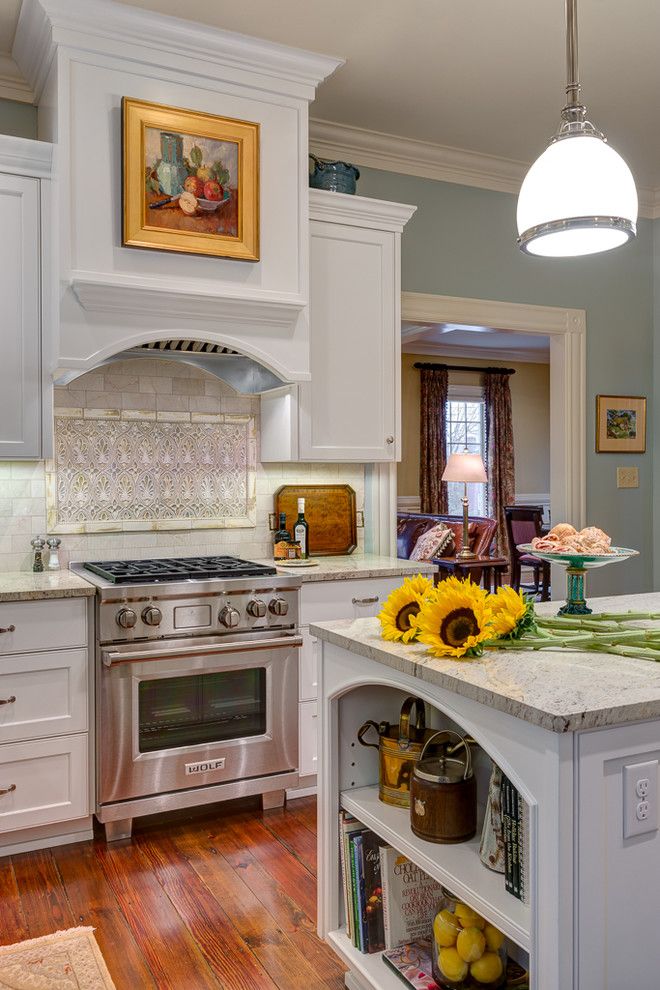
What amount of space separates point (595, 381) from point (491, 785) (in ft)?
12.0

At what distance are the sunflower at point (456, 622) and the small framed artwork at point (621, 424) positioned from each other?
3.47 metres

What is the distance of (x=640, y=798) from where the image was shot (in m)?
1.38

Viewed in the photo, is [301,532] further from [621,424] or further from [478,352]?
[478,352]

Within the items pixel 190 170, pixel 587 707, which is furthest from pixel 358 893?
pixel 190 170

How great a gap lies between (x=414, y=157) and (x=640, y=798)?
3.61m

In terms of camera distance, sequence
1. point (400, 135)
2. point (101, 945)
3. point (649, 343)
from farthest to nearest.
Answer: point (649, 343) < point (400, 135) < point (101, 945)

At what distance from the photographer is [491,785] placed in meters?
1.66

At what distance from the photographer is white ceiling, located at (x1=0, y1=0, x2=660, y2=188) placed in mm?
3010

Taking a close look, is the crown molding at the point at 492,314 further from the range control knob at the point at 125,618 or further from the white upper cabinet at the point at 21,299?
the range control knob at the point at 125,618

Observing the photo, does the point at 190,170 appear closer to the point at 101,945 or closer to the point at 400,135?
the point at 400,135

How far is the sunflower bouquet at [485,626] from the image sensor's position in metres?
1.67

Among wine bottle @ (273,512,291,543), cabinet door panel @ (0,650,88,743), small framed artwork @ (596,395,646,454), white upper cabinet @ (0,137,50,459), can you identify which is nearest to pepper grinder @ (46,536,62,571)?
white upper cabinet @ (0,137,50,459)

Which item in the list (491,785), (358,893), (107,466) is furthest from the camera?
(107,466)

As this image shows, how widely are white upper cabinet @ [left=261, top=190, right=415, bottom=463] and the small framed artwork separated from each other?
164cm
